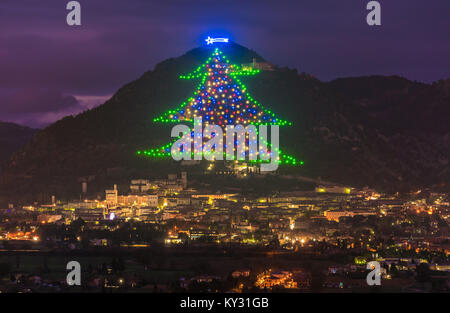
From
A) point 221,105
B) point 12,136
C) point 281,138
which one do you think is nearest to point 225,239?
point 281,138

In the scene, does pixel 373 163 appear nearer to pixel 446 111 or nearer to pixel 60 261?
pixel 446 111

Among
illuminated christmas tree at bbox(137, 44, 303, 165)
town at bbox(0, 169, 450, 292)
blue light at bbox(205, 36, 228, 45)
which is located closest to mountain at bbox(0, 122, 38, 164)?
illuminated christmas tree at bbox(137, 44, 303, 165)

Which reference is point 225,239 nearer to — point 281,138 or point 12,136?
point 281,138

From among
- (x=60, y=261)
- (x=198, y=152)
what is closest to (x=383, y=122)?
(x=198, y=152)

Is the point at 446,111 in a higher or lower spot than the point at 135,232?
higher
